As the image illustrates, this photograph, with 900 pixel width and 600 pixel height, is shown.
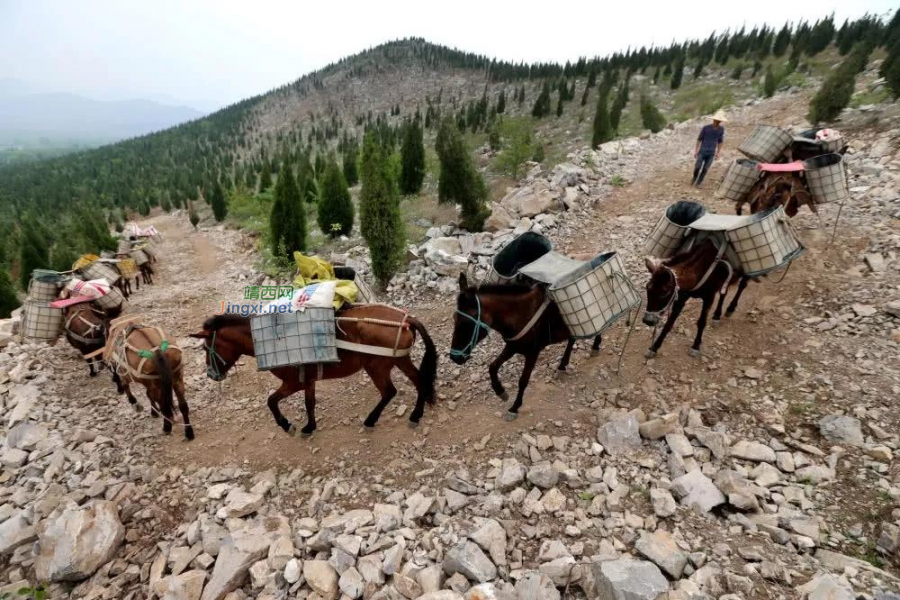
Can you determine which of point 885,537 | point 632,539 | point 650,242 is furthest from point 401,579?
point 650,242

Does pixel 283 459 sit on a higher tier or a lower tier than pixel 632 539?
lower

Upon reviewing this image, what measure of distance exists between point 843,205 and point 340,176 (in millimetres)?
14238

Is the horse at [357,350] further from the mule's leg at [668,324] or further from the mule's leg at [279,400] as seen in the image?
the mule's leg at [668,324]

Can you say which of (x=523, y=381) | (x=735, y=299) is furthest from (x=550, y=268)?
(x=735, y=299)

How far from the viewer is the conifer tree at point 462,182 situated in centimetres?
1009

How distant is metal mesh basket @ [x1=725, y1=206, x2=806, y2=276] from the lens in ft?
15.6

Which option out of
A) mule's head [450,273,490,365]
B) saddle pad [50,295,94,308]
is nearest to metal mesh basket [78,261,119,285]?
saddle pad [50,295,94,308]

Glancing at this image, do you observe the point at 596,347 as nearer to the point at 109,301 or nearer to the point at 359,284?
the point at 359,284

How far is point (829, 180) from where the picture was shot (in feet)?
20.8

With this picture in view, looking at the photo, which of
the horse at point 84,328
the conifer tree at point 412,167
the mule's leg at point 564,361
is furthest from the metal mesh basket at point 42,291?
the conifer tree at point 412,167

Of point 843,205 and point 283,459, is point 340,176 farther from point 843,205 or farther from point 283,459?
point 843,205

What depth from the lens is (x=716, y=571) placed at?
2.80 meters

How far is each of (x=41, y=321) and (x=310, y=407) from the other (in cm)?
522

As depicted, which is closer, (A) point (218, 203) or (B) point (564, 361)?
(B) point (564, 361)
